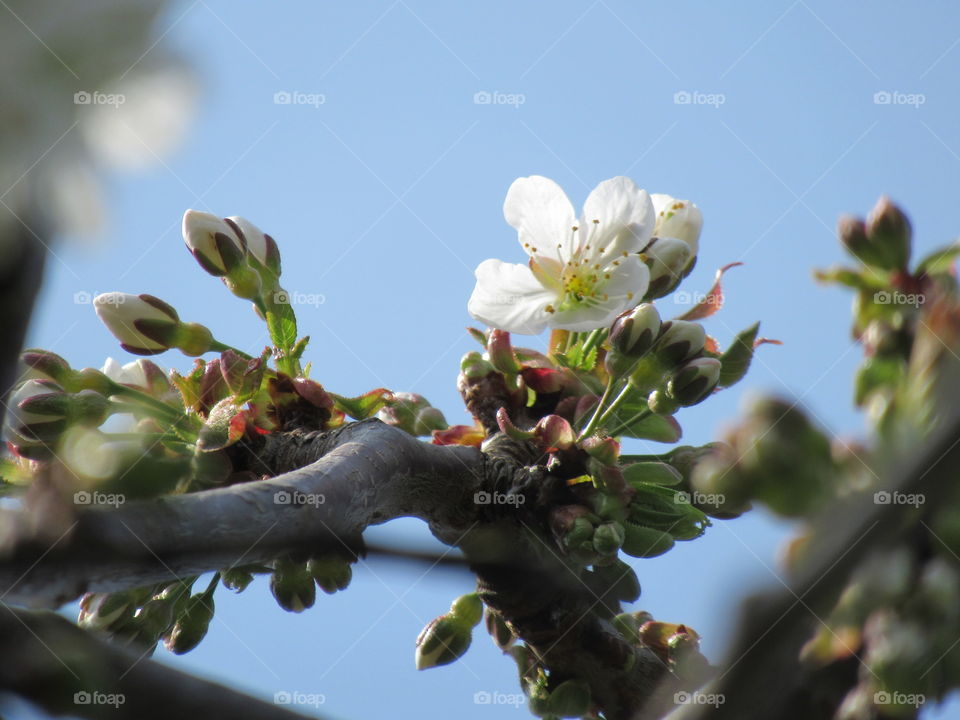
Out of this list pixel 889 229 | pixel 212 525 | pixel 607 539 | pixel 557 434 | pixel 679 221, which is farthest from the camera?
pixel 679 221

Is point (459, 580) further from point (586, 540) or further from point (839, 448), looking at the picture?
point (586, 540)

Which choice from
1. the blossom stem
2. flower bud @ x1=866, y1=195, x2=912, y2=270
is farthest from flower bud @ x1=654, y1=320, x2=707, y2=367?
flower bud @ x1=866, y1=195, x2=912, y2=270

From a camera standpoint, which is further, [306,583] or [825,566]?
[306,583]

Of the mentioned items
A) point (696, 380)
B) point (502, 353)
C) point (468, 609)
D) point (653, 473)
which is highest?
point (502, 353)

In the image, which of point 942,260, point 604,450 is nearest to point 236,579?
point 604,450

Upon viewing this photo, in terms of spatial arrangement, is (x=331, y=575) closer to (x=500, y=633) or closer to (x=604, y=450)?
(x=500, y=633)

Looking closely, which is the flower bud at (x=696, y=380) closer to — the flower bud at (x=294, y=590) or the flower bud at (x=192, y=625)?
the flower bud at (x=294, y=590)

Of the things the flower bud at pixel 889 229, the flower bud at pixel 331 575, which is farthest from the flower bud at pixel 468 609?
the flower bud at pixel 889 229
